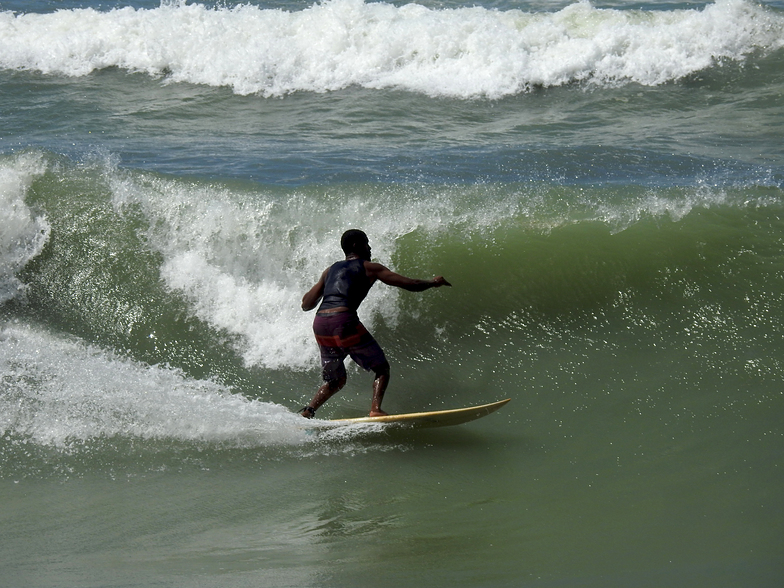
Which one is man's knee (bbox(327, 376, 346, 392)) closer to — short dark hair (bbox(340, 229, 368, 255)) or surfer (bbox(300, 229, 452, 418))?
surfer (bbox(300, 229, 452, 418))

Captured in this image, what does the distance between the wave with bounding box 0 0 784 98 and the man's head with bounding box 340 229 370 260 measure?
710 centimetres

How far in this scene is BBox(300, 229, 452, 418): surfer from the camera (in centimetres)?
506

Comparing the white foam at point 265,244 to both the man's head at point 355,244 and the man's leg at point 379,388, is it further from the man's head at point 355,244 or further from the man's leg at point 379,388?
the man's head at point 355,244

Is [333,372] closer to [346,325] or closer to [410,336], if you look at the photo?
[346,325]

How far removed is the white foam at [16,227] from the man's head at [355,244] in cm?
343

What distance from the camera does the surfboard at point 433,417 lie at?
4.84m

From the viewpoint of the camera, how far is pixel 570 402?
207 inches

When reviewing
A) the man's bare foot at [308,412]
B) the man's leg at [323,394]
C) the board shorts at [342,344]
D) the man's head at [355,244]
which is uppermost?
the man's head at [355,244]

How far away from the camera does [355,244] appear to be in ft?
16.9

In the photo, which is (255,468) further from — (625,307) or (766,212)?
(766,212)

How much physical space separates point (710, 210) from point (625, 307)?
146 centimetres

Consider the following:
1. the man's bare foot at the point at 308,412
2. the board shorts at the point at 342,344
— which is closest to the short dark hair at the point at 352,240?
the board shorts at the point at 342,344

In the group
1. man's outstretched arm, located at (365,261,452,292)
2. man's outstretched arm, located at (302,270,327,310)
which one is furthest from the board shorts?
man's outstretched arm, located at (365,261,452,292)

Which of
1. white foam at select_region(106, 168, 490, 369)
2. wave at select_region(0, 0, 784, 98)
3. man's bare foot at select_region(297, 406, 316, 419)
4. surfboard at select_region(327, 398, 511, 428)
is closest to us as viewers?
surfboard at select_region(327, 398, 511, 428)
